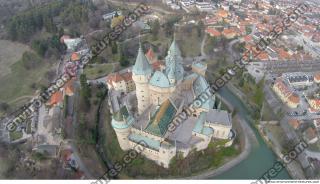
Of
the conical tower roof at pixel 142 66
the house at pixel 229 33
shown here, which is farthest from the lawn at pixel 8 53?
the house at pixel 229 33

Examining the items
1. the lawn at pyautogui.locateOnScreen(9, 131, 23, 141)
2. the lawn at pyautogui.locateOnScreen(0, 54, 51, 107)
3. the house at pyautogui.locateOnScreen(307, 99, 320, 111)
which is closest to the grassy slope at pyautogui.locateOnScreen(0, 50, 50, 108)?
the lawn at pyautogui.locateOnScreen(0, 54, 51, 107)

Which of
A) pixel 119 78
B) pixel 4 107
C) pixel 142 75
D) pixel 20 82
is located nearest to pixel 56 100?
pixel 4 107

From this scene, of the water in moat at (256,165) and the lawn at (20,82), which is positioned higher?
the lawn at (20,82)

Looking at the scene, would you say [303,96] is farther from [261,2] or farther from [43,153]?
[261,2]

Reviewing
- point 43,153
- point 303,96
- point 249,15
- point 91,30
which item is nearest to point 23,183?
point 43,153

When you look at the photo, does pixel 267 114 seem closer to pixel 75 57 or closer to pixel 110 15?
pixel 75 57

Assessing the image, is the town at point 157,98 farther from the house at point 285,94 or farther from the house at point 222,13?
the house at point 222,13

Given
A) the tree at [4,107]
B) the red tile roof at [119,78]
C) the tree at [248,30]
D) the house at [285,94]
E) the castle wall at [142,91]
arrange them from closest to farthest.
A: the castle wall at [142,91], the red tile roof at [119,78], the house at [285,94], the tree at [4,107], the tree at [248,30]

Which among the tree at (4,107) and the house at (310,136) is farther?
the tree at (4,107)
